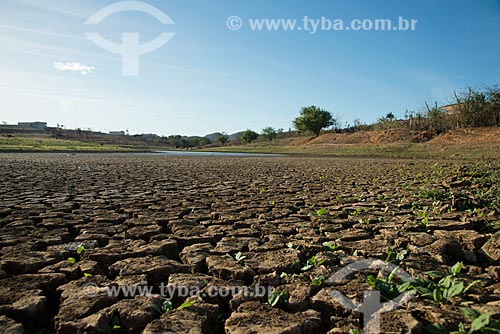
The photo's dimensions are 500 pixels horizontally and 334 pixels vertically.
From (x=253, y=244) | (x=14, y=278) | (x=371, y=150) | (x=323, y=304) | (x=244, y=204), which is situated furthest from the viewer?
(x=371, y=150)

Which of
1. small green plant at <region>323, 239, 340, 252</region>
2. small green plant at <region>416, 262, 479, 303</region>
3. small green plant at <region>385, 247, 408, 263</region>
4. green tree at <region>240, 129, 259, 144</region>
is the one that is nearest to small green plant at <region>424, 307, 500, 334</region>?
small green plant at <region>416, 262, 479, 303</region>

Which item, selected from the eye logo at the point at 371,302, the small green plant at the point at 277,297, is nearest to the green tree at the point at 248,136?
the eye logo at the point at 371,302

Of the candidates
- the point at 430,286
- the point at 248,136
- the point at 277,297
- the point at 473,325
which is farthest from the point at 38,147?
the point at 248,136

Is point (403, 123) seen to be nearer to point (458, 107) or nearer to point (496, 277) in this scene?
point (458, 107)

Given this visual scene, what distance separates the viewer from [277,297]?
1.68 meters

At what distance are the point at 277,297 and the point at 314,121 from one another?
133 feet

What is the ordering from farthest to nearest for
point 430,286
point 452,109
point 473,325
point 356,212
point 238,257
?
point 452,109 → point 356,212 → point 238,257 → point 430,286 → point 473,325

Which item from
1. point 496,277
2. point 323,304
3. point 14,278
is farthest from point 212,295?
point 496,277

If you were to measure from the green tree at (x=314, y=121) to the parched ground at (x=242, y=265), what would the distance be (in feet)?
123

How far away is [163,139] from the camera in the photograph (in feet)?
274

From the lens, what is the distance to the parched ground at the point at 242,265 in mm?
1513

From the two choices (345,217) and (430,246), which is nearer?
(430,246)

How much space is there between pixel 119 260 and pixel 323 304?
1.47 m

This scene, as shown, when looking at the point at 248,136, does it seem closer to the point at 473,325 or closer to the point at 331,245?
the point at 331,245
